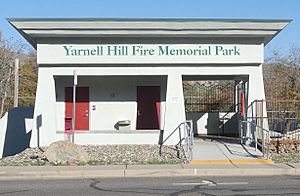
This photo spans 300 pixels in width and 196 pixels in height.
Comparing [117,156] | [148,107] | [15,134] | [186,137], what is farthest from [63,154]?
[15,134]

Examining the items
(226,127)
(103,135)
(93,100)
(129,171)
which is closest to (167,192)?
(129,171)

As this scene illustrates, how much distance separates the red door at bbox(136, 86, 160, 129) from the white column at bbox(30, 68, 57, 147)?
426 cm

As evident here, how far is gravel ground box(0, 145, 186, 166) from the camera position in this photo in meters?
15.8

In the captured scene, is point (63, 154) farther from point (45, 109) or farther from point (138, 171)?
point (45, 109)

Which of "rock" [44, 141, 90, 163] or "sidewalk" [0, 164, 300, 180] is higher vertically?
"rock" [44, 141, 90, 163]

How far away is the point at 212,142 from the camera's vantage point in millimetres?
20422

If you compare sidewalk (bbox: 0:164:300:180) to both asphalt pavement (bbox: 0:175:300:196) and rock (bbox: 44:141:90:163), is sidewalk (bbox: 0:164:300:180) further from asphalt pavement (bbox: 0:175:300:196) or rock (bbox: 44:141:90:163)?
rock (bbox: 44:141:90:163)

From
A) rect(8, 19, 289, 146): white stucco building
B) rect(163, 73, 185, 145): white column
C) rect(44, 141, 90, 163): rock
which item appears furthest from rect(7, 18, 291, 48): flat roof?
rect(44, 141, 90, 163): rock

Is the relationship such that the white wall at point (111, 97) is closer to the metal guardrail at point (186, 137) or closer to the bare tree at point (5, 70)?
the metal guardrail at point (186, 137)

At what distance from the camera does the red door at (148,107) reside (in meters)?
22.0

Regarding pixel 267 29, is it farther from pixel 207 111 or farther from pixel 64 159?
pixel 64 159

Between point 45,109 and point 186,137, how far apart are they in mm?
6024

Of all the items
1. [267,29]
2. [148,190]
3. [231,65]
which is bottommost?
[148,190]

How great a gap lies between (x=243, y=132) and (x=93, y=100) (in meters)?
6.89
